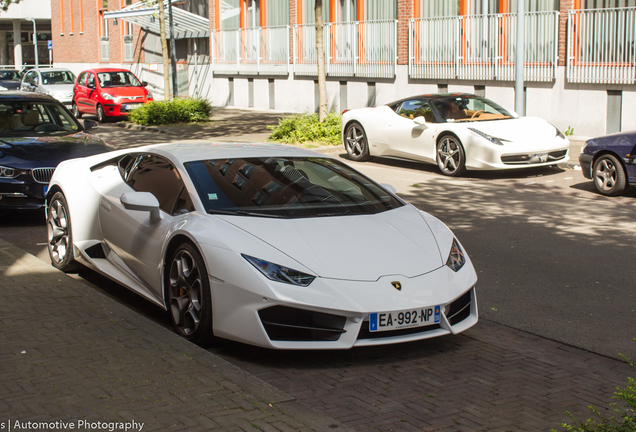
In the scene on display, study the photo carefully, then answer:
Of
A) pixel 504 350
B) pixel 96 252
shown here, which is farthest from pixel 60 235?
pixel 504 350

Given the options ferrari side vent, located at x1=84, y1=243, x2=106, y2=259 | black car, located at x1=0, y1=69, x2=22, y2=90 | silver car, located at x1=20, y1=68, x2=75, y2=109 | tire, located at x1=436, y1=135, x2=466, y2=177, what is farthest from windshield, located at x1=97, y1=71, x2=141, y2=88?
ferrari side vent, located at x1=84, y1=243, x2=106, y2=259

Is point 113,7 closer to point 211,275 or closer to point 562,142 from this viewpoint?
point 562,142

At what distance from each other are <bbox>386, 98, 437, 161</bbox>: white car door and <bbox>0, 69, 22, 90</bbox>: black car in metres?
25.3

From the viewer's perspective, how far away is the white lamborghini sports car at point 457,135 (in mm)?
13133

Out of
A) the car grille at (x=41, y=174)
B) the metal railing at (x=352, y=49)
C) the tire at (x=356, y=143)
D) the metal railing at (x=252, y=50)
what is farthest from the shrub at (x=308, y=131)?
the metal railing at (x=252, y=50)

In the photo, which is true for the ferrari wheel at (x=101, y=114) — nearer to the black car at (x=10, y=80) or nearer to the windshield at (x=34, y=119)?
the black car at (x=10, y=80)

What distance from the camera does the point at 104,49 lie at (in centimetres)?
4947

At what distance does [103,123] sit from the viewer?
27219 mm

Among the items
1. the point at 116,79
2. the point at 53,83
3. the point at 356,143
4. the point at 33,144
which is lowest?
the point at 356,143

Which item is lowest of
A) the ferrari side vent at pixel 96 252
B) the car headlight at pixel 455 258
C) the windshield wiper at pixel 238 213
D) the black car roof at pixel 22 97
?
the ferrari side vent at pixel 96 252

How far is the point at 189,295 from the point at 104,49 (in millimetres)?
47483

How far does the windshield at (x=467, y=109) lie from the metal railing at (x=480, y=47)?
Answer: 19.2 feet

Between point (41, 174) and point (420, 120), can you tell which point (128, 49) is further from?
point (41, 174)

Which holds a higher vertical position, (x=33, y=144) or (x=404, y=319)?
(x=33, y=144)
